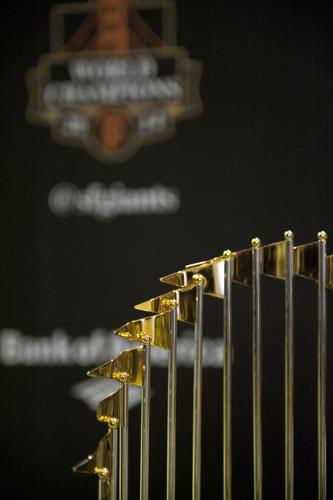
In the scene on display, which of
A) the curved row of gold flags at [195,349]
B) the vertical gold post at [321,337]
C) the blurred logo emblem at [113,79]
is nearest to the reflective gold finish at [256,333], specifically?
the curved row of gold flags at [195,349]

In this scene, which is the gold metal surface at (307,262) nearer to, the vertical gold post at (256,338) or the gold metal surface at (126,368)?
the vertical gold post at (256,338)

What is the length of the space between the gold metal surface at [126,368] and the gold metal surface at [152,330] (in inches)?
1.2

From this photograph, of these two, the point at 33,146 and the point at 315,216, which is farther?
the point at 33,146

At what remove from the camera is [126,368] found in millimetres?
1754

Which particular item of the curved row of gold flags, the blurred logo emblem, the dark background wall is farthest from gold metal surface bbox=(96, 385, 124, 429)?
the blurred logo emblem

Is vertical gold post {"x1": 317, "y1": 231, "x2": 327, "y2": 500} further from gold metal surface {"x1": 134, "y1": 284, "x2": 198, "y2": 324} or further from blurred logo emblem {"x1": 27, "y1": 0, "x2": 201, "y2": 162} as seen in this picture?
blurred logo emblem {"x1": 27, "y1": 0, "x2": 201, "y2": 162}

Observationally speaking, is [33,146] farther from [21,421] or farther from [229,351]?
[229,351]

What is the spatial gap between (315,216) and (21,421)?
5.36 ft

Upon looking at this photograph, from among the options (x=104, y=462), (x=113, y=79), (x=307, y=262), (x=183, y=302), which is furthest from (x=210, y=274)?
(x=113, y=79)

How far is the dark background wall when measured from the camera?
11.8 feet

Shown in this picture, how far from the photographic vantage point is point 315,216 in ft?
11.7

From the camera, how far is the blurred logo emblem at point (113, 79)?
146 inches

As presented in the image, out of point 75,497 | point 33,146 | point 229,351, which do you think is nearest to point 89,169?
point 33,146

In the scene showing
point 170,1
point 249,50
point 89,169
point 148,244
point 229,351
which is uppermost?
point 170,1
